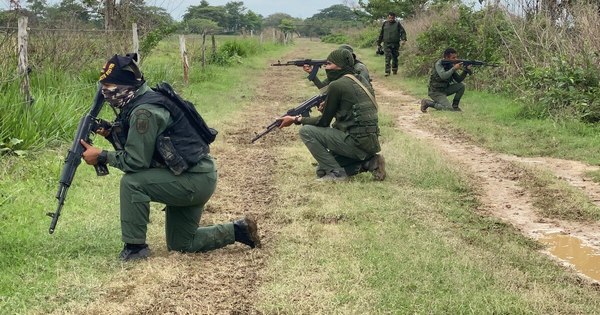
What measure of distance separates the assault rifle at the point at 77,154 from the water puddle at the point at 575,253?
10.8ft

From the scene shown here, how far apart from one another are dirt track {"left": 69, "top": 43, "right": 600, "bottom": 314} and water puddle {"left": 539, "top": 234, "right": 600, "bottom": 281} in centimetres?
12

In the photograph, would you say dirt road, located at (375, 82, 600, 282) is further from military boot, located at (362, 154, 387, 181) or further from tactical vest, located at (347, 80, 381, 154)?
tactical vest, located at (347, 80, 381, 154)

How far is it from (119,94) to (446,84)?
9.37 metres

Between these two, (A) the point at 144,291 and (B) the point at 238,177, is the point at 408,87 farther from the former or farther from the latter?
(A) the point at 144,291

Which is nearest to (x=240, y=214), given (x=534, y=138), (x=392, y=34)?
(x=534, y=138)

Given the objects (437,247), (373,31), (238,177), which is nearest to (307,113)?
(238,177)

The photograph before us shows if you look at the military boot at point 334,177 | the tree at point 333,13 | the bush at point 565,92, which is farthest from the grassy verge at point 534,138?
the tree at point 333,13

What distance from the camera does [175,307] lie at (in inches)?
152

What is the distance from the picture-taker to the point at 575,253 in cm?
514

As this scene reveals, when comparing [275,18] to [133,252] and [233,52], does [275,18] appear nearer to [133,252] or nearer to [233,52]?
[233,52]

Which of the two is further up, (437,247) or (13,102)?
(13,102)

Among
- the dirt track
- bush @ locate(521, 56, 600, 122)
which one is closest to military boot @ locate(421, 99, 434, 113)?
the dirt track

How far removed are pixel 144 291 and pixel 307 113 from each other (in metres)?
4.03

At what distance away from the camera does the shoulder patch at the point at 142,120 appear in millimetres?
4371
